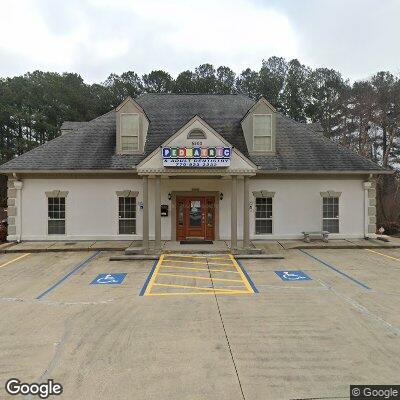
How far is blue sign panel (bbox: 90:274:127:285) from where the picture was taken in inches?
422

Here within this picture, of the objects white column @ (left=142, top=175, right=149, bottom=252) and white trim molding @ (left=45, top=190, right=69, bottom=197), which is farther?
white trim molding @ (left=45, top=190, right=69, bottom=197)

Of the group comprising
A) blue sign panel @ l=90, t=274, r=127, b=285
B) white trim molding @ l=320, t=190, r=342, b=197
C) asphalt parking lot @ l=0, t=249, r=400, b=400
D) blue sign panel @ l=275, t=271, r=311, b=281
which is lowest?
asphalt parking lot @ l=0, t=249, r=400, b=400

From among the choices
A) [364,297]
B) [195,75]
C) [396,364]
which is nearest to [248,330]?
[396,364]

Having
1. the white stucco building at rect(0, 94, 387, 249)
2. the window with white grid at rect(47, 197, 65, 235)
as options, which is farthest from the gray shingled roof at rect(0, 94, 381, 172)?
the window with white grid at rect(47, 197, 65, 235)

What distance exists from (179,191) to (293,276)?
320 inches

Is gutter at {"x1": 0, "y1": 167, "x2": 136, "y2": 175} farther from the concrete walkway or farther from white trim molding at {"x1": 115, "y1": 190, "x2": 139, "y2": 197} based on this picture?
the concrete walkway

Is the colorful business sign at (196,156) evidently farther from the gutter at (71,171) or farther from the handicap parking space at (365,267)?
the handicap parking space at (365,267)

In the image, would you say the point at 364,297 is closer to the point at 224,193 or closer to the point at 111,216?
the point at 224,193

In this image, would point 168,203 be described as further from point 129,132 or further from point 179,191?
point 129,132

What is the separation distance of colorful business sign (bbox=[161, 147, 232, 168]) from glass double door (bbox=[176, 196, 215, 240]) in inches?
145

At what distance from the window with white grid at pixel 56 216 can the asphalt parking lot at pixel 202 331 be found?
5263 millimetres

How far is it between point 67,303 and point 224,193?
10.6 metres

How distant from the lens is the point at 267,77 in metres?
58.1

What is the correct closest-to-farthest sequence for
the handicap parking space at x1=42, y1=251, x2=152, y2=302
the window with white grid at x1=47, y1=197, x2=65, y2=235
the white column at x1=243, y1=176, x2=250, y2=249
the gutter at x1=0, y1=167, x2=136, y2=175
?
the handicap parking space at x1=42, y1=251, x2=152, y2=302, the white column at x1=243, y1=176, x2=250, y2=249, the gutter at x1=0, y1=167, x2=136, y2=175, the window with white grid at x1=47, y1=197, x2=65, y2=235
